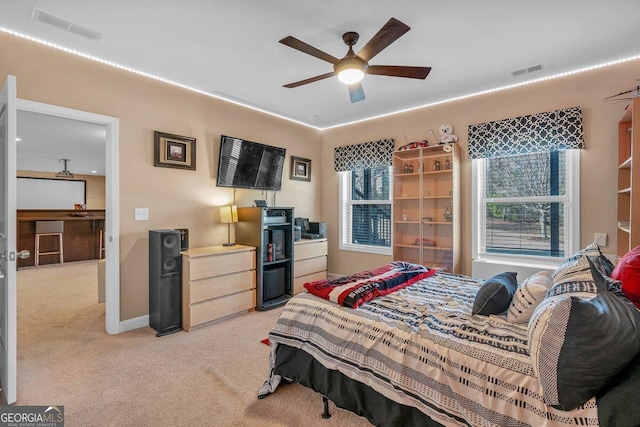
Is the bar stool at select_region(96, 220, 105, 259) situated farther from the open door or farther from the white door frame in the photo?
the open door

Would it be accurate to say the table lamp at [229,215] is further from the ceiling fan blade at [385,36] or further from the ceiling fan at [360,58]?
the ceiling fan blade at [385,36]

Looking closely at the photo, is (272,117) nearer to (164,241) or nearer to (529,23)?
(164,241)

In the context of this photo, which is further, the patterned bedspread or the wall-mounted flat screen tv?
the wall-mounted flat screen tv

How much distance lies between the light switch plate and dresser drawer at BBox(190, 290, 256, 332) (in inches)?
43.1

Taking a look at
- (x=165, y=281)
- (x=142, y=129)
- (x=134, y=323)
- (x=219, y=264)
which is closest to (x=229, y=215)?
(x=219, y=264)

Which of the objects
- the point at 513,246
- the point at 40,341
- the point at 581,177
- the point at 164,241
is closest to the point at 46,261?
the point at 40,341

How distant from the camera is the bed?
1113mm

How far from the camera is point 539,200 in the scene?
3.57m

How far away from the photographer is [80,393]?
2.13 meters

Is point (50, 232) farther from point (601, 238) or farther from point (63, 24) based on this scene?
point (601, 238)

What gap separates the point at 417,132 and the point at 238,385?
3850 mm

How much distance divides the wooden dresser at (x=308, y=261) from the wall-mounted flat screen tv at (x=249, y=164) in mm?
993

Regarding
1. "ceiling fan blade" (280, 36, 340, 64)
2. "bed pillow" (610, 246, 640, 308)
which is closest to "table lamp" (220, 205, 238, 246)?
"ceiling fan blade" (280, 36, 340, 64)

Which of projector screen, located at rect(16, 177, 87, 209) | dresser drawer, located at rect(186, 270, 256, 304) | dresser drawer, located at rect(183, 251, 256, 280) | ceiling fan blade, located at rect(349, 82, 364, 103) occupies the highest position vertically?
ceiling fan blade, located at rect(349, 82, 364, 103)
